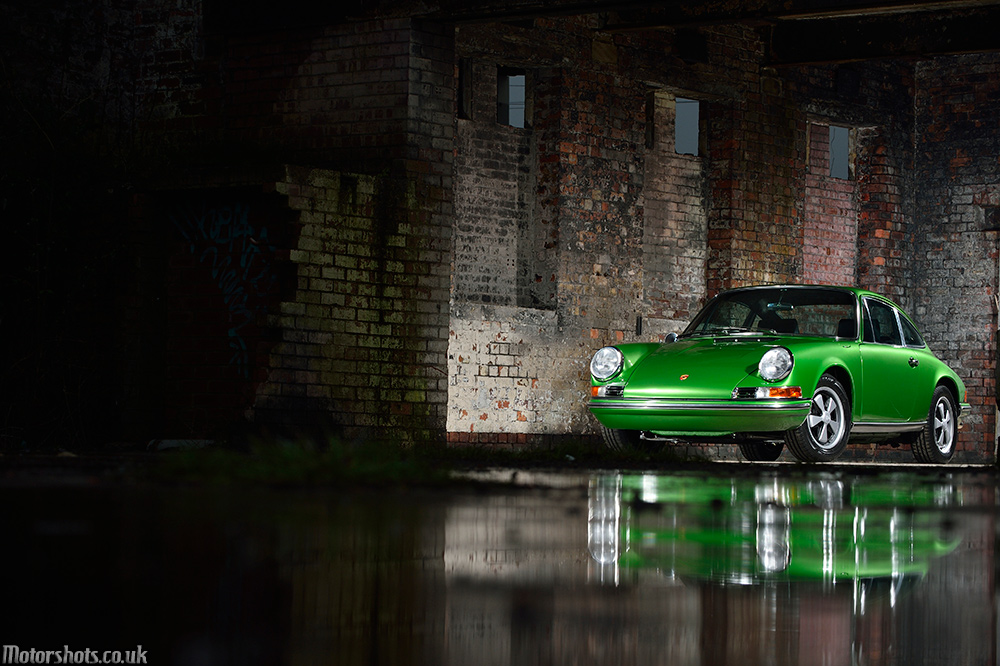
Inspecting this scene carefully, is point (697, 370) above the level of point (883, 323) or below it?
below

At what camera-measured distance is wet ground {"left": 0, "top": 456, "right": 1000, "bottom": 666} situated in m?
2.88

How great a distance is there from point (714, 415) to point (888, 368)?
223 centimetres

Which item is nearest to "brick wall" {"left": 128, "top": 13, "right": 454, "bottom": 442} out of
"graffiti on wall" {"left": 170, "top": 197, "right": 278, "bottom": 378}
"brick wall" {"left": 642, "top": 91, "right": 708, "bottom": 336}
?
"graffiti on wall" {"left": 170, "top": 197, "right": 278, "bottom": 378}

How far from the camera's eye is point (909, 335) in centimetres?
1312

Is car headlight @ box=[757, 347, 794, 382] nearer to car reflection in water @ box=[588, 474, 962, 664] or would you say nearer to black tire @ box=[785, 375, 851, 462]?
black tire @ box=[785, 375, 851, 462]

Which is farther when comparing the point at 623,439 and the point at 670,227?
the point at 670,227

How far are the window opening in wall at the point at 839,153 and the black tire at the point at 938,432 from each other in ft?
21.1

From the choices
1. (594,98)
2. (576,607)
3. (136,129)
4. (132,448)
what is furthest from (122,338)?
(576,607)

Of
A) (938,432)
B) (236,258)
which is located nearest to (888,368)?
(938,432)

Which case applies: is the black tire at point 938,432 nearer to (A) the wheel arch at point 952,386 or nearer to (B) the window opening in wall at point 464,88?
(A) the wheel arch at point 952,386

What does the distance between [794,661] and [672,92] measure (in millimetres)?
14449

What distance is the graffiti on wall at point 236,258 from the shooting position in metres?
11.4

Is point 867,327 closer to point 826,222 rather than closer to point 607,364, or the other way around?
point 607,364

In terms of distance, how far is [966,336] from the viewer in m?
19.1
